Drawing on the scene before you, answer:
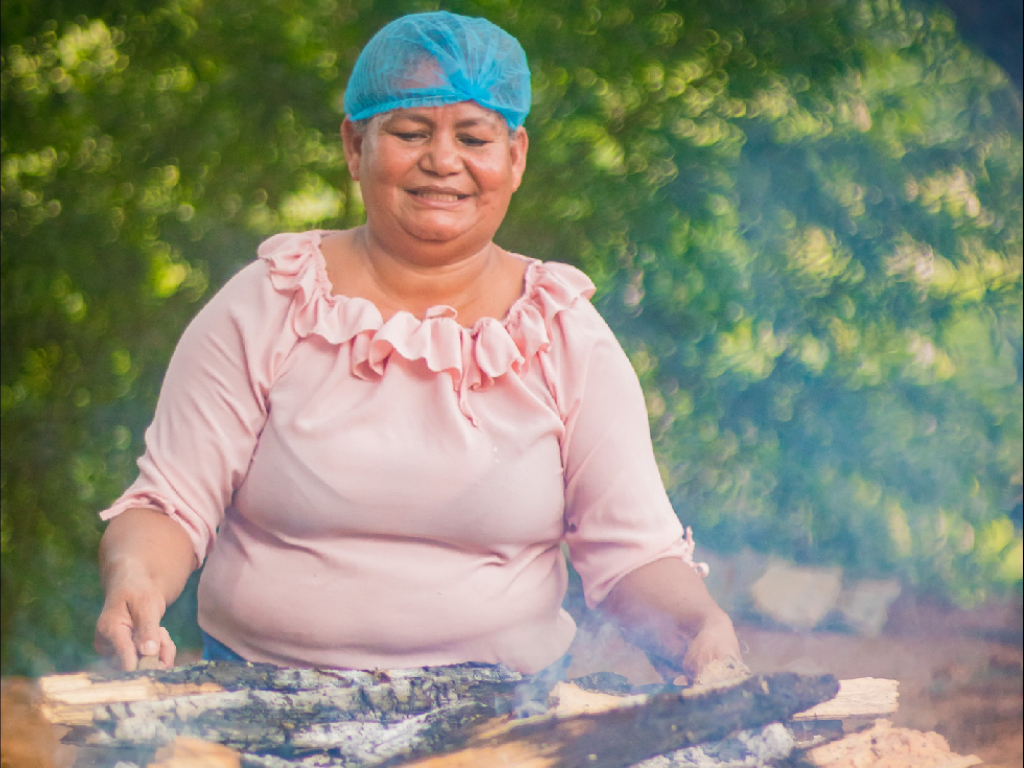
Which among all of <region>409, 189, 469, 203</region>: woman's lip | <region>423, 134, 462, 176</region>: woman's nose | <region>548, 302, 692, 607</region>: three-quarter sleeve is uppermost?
<region>423, 134, 462, 176</region>: woman's nose

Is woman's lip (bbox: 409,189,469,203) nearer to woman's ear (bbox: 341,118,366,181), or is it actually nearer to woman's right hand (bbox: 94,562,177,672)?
woman's ear (bbox: 341,118,366,181)

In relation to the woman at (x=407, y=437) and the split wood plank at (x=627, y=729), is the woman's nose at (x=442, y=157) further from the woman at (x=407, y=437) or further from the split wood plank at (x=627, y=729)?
the split wood plank at (x=627, y=729)

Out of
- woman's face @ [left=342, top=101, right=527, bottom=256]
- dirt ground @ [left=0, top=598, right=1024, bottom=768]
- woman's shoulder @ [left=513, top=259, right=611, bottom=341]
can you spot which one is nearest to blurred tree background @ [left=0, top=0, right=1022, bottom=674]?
dirt ground @ [left=0, top=598, right=1024, bottom=768]

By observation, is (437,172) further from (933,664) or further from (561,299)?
(933,664)

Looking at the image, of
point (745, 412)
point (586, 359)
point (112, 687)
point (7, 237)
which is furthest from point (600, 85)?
point (112, 687)

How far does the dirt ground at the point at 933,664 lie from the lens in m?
2.13

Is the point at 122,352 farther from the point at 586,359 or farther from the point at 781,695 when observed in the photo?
the point at 781,695

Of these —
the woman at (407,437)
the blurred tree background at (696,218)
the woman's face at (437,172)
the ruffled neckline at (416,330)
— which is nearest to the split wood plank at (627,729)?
the woman at (407,437)

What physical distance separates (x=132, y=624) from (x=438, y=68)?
739 mm

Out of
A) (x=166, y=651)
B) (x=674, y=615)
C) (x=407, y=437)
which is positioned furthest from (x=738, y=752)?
(x=166, y=651)

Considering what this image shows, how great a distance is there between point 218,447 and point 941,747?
941 millimetres

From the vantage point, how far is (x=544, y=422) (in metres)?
1.27

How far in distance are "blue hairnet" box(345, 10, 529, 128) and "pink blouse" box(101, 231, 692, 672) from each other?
0.24 metres

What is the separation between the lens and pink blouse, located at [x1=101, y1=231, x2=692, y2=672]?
4.08 ft
